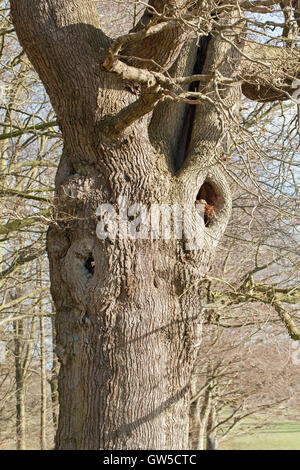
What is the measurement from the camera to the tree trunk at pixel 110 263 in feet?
13.3

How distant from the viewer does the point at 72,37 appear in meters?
4.27

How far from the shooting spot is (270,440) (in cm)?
1727

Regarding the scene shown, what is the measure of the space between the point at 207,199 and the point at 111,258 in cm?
137

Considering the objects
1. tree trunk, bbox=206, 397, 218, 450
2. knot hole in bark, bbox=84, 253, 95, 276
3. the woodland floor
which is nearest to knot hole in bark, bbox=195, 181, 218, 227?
knot hole in bark, bbox=84, 253, 95, 276

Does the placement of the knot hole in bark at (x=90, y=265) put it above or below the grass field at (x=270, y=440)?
above

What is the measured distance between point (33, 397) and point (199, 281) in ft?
38.2

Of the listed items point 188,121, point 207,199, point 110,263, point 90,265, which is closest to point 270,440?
point 207,199

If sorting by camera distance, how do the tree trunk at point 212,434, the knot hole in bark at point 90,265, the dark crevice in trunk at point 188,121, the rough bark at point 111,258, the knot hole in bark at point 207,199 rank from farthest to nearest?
the tree trunk at point 212,434
the dark crevice in trunk at point 188,121
the knot hole in bark at point 207,199
the knot hole in bark at point 90,265
the rough bark at point 111,258

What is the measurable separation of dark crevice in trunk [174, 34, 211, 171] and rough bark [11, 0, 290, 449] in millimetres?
575

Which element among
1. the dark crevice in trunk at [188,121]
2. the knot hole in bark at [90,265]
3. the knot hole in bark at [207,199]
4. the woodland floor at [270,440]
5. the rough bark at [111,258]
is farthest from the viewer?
the woodland floor at [270,440]

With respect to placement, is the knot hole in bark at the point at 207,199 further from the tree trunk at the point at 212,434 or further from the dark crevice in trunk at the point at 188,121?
the tree trunk at the point at 212,434

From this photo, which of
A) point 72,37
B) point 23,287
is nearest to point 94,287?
point 72,37

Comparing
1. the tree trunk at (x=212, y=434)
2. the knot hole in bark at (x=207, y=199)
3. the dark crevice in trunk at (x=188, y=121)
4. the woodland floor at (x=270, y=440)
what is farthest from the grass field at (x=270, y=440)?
the dark crevice in trunk at (x=188, y=121)

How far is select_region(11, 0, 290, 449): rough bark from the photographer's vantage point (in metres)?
4.04
